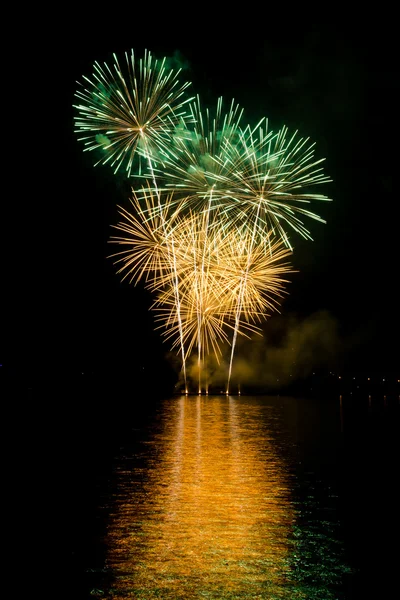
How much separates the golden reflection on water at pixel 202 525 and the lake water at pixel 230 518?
0.01 metres

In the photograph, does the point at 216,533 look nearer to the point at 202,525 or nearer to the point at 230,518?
the point at 202,525

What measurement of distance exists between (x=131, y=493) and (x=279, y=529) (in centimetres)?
213

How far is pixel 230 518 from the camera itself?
21.1 ft

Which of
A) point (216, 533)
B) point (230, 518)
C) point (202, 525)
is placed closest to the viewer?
point (216, 533)

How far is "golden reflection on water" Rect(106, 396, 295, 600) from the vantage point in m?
4.55

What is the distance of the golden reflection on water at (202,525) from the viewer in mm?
4547

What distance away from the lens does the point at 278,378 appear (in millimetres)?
37781

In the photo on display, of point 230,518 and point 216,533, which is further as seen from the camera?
Answer: point 230,518

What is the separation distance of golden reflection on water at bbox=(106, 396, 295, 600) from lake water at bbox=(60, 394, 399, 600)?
1 centimetres

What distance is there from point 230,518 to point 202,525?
1.23ft

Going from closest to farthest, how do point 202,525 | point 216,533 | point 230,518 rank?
point 216,533, point 202,525, point 230,518

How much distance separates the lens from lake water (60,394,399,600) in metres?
4.58

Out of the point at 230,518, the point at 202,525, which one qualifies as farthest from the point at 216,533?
the point at 230,518

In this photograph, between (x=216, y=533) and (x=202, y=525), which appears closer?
(x=216, y=533)
